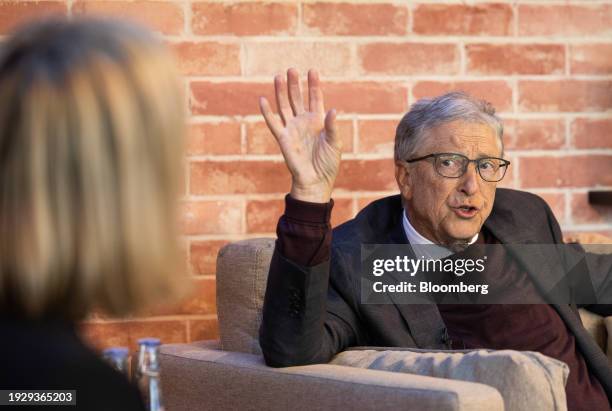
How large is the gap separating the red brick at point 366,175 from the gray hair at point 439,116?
331 mm

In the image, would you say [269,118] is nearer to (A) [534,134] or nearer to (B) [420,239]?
A: (B) [420,239]

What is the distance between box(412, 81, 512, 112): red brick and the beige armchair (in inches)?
34.3

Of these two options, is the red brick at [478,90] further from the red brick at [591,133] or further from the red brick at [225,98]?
the red brick at [225,98]

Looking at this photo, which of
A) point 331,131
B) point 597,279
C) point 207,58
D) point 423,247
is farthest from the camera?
point 207,58

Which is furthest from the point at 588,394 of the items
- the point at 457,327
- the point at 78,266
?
the point at 78,266

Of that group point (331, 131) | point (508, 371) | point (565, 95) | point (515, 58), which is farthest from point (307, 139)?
point (565, 95)

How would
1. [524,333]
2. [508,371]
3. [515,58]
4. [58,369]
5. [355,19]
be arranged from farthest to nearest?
[515,58]
[355,19]
[524,333]
[508,371]
[58,369]

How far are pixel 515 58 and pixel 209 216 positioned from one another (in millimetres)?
1087

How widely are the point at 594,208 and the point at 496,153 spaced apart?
71 centimetres

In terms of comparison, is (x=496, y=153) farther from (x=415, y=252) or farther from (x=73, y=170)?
(x=73, y=170)

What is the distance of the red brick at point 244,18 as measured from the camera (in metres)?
2.89

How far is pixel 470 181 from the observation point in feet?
8.41

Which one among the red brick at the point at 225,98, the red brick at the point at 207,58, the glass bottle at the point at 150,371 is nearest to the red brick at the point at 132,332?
the red brick at the point at 225,98

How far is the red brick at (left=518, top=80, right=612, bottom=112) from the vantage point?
314 cm
